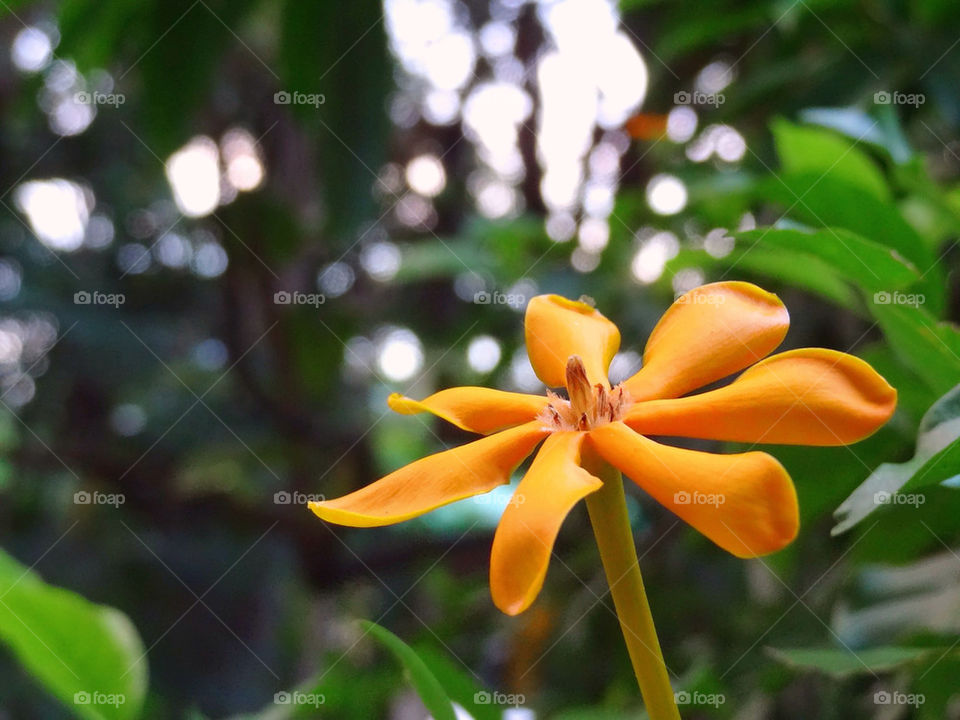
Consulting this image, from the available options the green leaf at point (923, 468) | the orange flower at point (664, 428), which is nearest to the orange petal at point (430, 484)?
the orange flower at point (664, 428)

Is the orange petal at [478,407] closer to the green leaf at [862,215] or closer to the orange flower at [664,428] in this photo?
the orange flower at [664,428]

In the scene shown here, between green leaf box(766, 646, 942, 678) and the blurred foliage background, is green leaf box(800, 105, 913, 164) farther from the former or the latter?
green leaf box(766, 646, 942, 678)

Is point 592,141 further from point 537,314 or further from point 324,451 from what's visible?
point 537,314

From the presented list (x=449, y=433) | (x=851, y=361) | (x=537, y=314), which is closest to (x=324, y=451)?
(x=449, y=433)

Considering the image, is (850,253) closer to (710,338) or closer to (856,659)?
(710,338)

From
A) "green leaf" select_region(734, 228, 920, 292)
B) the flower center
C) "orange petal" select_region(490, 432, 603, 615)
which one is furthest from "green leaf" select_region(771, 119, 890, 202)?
"orange petal" select_region(490, 432, 603, 615)

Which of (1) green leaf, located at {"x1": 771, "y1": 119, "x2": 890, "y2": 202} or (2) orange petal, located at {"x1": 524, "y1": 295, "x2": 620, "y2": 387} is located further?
(1) green leaf, located at {"x1": 771, "y1": 119, "x2": 890, "y2": 202}

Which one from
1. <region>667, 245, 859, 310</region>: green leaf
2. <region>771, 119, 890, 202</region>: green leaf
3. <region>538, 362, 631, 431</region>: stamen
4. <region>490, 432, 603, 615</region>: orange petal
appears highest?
<region>771, 119, 890, 202</region>: green leaf

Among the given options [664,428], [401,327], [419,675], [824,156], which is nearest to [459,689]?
[419,675]
